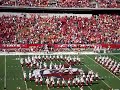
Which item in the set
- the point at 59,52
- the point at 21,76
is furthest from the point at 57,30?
the point at 21,76

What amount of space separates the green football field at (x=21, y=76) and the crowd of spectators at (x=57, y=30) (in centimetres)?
445

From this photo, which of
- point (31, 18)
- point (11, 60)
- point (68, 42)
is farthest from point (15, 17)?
point (11, 60)

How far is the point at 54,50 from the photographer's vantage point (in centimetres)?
2388

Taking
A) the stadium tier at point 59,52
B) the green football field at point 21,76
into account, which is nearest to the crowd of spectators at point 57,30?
the stadium tier at point 59,52

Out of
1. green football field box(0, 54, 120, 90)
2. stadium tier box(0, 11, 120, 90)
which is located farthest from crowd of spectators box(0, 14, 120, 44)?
green football field box(0, 54, 120, 90)

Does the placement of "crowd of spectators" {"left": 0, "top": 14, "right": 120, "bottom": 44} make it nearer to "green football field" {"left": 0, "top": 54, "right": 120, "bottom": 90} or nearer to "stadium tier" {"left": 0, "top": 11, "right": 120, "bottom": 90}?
"stadium tier" {"left": 0, "top": 11, "right": 120, "bottom": 90}

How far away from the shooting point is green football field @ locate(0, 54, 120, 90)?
14.0 metres

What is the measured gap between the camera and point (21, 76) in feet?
51.7

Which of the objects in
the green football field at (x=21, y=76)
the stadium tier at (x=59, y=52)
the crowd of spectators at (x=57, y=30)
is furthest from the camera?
the crowd of spectators at (x=57, y=30)

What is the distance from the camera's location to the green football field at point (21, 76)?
14.0 meters

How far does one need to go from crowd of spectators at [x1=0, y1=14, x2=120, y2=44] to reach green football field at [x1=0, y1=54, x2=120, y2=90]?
175 inches

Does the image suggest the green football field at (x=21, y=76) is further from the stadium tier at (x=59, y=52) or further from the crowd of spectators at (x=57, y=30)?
the crowd of spectators at (x=57, y=30)

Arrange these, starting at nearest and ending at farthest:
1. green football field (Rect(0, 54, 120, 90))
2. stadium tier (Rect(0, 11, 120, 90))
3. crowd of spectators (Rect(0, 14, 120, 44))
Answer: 1. green football field (Rect(0, 54, 120, 90))
2. stadium tier (Rect(0, 11, 120, 90))
3. crowd of spectators (Rect(0, 14, 120, 44))

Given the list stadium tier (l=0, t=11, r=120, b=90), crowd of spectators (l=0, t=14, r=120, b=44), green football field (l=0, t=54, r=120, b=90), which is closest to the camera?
green football field (l=0, t=54, r=120, b=90)
